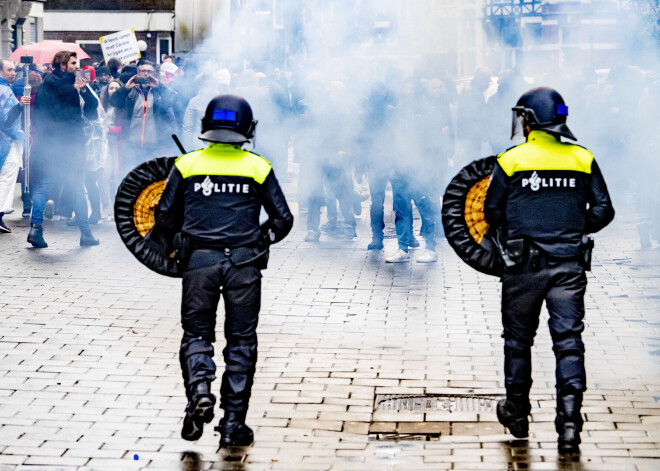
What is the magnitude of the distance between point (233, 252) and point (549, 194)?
1432 millimetres

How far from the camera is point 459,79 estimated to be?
14156 millimetres

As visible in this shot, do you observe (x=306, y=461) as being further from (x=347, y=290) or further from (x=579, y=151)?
(x=347, y=290)

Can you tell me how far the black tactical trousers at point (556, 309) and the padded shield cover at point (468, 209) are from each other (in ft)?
0.93

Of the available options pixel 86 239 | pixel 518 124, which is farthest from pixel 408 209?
pixel 518 124

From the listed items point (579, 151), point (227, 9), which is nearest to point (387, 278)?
point (579, 151)

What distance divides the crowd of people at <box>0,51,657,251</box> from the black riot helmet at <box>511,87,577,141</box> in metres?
5.14

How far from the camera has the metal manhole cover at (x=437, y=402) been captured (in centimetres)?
581

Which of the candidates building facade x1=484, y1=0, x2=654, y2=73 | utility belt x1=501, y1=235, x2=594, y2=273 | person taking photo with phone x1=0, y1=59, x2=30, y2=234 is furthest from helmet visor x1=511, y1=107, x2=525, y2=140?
building facade x1=484, y1=0, x2=654, y2=73

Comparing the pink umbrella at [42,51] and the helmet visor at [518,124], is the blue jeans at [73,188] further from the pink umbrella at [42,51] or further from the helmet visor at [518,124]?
the pink umbrella at [42,51]

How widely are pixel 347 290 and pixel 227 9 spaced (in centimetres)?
953

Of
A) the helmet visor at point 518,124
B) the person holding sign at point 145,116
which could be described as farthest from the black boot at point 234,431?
the person holding sign at point 145,116

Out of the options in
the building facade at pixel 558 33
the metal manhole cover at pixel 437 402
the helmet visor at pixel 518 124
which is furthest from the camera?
the building facade at pixel 558 33

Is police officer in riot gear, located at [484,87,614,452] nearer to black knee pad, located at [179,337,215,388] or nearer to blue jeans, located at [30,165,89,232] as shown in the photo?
black knee pad, located at [179,337,215,388]

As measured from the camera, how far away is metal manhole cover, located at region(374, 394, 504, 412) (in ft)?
19.1
